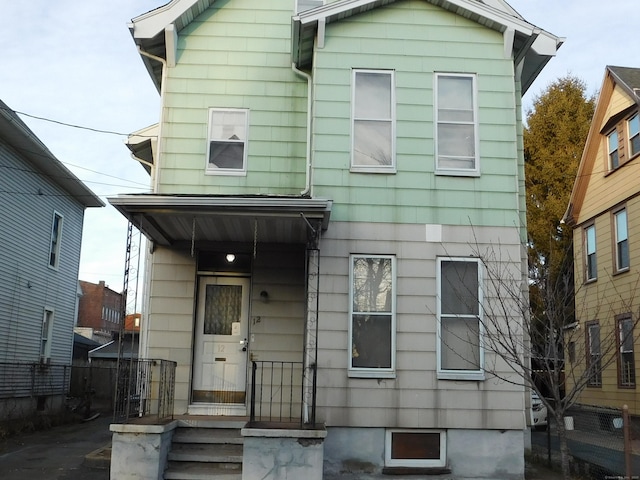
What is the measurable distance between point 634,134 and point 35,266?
16.2 metres

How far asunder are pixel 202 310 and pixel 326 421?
9.66 ft

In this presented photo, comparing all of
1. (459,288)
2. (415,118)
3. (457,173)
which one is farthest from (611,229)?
(415,118)

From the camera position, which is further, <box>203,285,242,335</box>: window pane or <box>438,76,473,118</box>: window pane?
<box>203,285,242,335</box>: window pane

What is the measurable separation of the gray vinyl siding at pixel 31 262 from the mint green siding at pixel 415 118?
1009 centimetres

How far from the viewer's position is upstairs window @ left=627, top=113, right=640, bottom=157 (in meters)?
17.4

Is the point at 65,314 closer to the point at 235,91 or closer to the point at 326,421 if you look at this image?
the point at 235,91

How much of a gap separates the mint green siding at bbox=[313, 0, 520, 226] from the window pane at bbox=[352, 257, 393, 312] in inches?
24.7

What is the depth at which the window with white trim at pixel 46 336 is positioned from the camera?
1969cm

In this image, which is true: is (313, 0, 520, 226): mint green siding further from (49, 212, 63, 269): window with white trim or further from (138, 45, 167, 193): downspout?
(49, 212, 63, 269): window with white trim

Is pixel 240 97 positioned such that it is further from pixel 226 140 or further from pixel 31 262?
pixel 31 262

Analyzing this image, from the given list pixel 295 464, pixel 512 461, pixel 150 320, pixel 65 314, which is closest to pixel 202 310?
pixel 150 320

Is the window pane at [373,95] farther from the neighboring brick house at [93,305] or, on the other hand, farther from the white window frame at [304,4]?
the neighboring brick house at [93,305]

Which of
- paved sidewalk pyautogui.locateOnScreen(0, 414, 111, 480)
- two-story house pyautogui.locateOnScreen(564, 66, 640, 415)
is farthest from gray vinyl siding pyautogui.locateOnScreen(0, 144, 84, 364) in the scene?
two-story house pyautogui.locateOnScreen(564, 66, 640, 415)

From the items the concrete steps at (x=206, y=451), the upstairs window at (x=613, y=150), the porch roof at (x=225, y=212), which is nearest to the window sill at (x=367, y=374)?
the concrete steps at (x=206, y=451)
